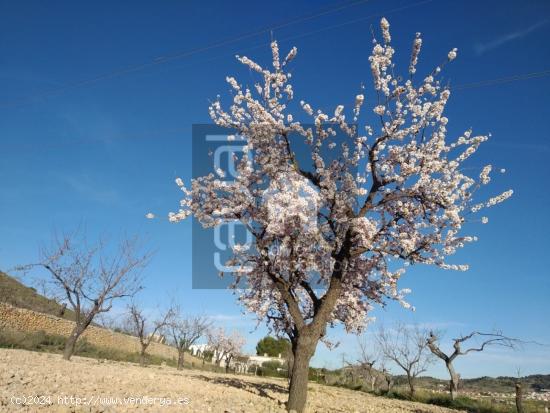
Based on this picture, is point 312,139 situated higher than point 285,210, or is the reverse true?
point 312,139

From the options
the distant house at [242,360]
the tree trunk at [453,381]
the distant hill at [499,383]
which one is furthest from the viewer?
the distant hill at [499,383]

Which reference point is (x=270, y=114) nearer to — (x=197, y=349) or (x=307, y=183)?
(x=307, y=183)

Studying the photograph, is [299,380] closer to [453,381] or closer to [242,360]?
[453,381]

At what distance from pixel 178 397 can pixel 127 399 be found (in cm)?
148

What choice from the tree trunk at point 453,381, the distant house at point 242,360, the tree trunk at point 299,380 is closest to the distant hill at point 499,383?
the distant house at point 242,360

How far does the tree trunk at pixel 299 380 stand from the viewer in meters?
10.2

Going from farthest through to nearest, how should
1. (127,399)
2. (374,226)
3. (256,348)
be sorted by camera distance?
(256,348)
(374,226)
(127,399)

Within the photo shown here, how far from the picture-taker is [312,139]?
11.7 m

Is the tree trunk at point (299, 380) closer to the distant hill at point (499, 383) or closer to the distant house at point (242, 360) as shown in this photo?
the distant house at point (242, 360)

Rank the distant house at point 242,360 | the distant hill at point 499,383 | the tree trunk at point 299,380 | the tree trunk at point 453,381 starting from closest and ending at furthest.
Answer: the tree trunk at point 299,380
the tree trunk at point 453,381
the distant house at point 242,360
the distant hill at point 499,383

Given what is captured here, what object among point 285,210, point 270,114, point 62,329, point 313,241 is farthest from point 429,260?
point 62,329

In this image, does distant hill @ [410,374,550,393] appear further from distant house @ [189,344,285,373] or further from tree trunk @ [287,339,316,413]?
tree trunk @ [287,339,316,413]

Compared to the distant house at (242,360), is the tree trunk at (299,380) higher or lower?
higher

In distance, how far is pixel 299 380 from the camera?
10336 millimetres
